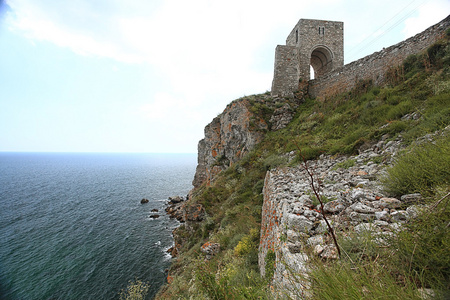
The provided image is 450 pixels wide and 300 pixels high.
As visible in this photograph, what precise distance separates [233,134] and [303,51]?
11216mm

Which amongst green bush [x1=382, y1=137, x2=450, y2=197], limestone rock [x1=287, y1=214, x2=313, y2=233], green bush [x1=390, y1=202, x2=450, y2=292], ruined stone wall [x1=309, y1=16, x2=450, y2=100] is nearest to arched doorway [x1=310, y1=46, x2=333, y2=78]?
ruined stone wall [x1=309, y1=16, x2=450, y2=100]

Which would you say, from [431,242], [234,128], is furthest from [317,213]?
[234,128]

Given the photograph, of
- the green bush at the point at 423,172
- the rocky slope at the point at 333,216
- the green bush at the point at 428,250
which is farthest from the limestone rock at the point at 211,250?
the green bush at the point at 428,250

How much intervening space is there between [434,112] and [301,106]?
1248cm

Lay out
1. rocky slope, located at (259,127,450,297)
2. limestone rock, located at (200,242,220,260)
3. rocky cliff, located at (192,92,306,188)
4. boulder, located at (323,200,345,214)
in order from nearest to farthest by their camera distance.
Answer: rocky slope, located at (259,127,450,297) → boulder, located at (323,200,345,214) → limestone rock, located at (200,242,220,260) → rocky cliff, located at (192,92,306,188)

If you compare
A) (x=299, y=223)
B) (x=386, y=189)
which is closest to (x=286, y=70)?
(x=386, y=189)

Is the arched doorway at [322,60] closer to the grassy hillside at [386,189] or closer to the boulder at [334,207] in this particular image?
the grassy hillside at [386,189]

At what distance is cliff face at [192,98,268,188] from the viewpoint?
17531 millimetres

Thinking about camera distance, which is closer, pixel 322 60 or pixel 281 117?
pixel 281 117

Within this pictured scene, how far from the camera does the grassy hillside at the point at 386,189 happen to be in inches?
57.2

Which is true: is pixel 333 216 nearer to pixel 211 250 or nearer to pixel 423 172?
pixel 423 172

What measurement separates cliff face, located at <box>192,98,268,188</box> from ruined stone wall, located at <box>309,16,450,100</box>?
653cm

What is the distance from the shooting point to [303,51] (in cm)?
1794

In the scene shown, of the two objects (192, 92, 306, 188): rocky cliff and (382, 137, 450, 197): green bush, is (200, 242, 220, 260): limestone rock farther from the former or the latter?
(192, 92, 306, 188): rocky cliff
